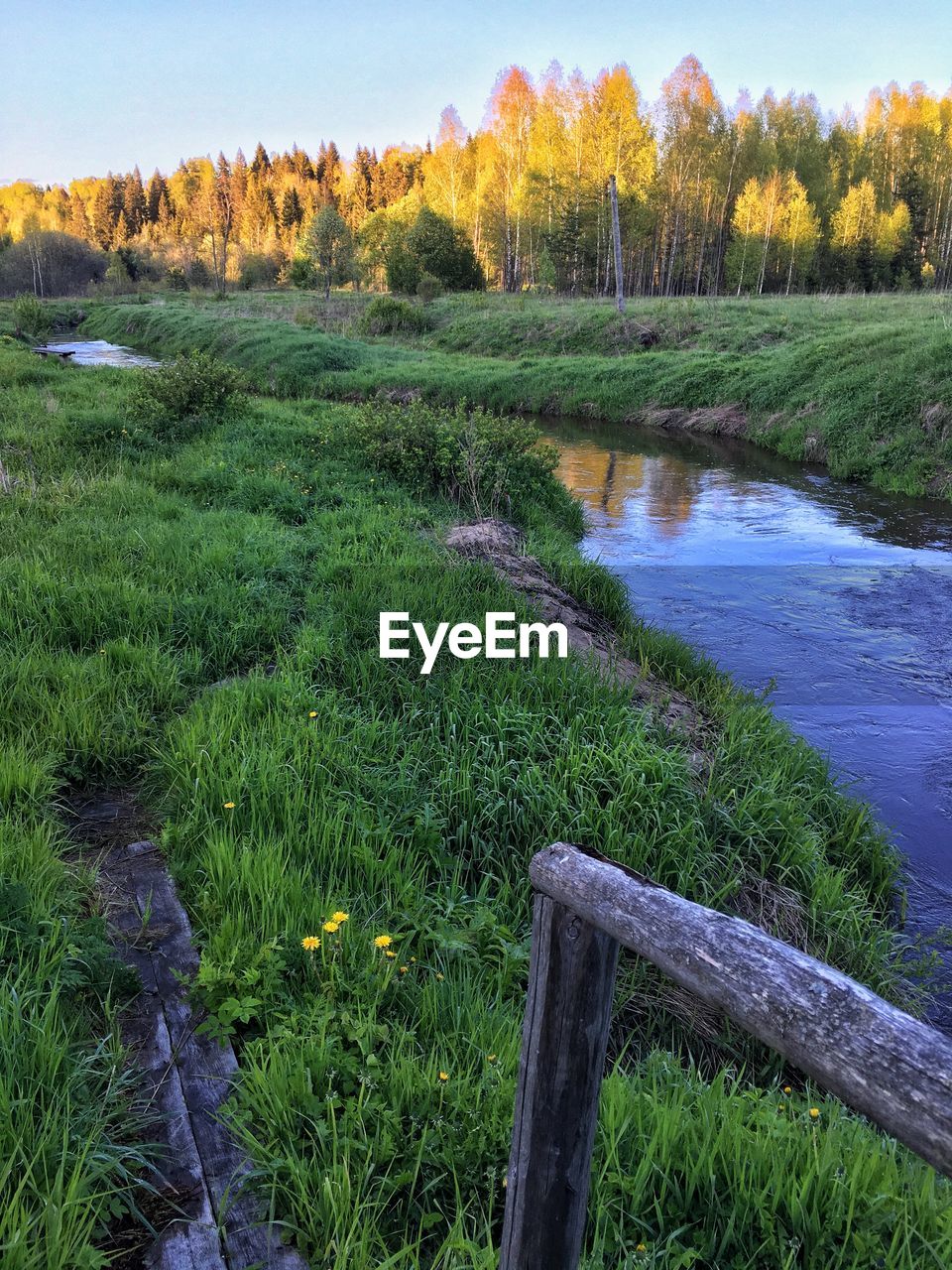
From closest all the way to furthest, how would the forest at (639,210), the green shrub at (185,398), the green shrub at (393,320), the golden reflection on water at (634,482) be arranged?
the green shrub at (185,398)
the golden reflection on water at (634,482)
the green shrub at (393,320)
the forest at (639,210)

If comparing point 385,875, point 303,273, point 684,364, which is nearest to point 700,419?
point 684,364

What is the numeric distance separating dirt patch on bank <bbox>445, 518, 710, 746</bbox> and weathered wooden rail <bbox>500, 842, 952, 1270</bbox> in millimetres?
3669

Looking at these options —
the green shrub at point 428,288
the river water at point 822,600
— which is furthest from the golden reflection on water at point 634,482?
the green shrub at point 428,288

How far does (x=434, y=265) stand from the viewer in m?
45.5

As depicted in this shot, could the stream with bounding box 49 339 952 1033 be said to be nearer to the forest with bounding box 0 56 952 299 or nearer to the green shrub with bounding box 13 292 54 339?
the green shrub with bounding box 13 292 54 339

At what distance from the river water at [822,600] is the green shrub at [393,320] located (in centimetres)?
2313

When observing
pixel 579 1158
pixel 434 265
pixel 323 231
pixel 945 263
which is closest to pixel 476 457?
pixel 579 1158

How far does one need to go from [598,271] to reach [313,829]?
2146 inches

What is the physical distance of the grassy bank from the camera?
16.5m

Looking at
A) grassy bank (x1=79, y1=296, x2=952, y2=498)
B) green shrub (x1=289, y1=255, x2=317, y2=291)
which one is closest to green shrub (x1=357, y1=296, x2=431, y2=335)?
grassy bank (x1=79, y1=296, x2=952, y2=498)

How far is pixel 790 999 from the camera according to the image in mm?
1214

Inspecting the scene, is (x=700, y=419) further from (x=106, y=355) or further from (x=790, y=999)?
(x=790, y=999)

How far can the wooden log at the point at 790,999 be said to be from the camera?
1.02 metres

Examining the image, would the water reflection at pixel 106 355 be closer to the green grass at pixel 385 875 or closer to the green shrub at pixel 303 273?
A: the green grass at pixel 385 875
